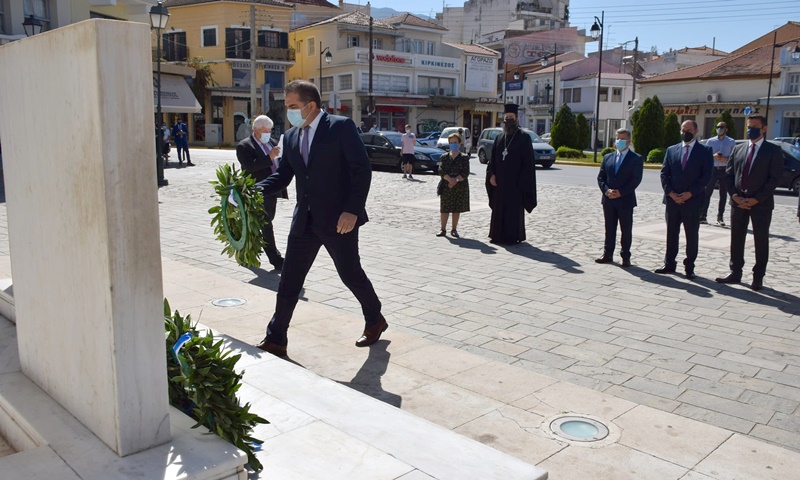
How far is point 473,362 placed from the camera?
17.5 feet

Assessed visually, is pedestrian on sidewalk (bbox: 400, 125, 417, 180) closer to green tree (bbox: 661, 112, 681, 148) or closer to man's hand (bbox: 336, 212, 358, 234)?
green tree (bbox: 661, 112, 681, 148)

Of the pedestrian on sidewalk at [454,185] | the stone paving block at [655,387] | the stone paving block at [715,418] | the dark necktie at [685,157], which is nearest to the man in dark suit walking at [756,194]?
the dark necktie at [685,157]

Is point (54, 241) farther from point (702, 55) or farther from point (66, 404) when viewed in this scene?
point (702, 55)

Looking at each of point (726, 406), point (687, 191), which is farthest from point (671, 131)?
point (726, 406)

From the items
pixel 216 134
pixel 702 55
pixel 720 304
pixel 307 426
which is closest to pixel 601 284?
pixel 720 304

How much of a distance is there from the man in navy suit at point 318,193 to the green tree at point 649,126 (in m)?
31.4

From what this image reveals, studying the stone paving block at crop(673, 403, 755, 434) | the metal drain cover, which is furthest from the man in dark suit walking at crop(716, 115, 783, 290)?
the metal drain cover

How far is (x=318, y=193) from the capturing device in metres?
5.20

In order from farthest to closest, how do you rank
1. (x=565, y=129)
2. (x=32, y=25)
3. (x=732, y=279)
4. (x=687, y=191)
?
(x=565, y=129) → (x=32, y=25) → (x=687, y=191) → (x=732, y=279)

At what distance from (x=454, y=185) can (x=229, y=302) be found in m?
5.20

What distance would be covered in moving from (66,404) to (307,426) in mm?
1130

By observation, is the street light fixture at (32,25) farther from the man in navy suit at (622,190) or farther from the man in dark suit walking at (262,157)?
the man in navy suit at (622,190)

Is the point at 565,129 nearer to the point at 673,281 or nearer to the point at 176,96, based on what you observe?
the point at 176,96

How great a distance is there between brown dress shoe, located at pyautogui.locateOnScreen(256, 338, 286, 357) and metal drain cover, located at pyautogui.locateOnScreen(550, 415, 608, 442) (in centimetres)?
207
